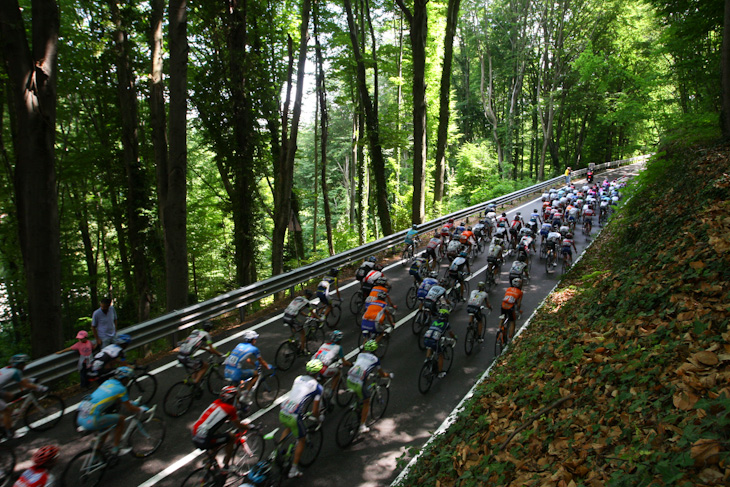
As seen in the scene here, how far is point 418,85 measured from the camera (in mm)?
19859

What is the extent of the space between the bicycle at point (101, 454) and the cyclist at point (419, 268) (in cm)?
810

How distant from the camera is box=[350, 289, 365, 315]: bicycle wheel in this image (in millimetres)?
12453

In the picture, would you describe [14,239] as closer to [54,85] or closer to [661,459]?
[54,85]

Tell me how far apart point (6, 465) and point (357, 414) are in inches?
218

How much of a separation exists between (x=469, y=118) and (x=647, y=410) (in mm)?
49928

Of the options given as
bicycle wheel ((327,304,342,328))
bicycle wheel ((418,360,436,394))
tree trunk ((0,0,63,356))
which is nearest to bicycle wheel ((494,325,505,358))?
bicycle wheel ((418,360,436,394))

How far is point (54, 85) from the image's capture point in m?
9.04

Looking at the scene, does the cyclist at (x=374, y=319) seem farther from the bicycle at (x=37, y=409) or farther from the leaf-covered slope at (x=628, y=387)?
the bicycle at (x=37, y=409)

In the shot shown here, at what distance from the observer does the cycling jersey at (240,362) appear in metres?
7.42

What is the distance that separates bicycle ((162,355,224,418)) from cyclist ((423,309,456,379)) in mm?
4500

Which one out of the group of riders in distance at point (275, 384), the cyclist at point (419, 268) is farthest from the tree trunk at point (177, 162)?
the cyclist at point (419, 268)

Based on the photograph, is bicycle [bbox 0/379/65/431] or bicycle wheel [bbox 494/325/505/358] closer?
bicycle [bbox 0/379/65/431]

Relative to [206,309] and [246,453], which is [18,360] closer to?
[206,309]

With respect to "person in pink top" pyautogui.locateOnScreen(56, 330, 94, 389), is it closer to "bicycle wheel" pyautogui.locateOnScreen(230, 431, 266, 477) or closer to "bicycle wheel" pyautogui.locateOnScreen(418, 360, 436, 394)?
"bicycle wheel" pyautogui.locateOnScreen(230, 431, 266, 477)
